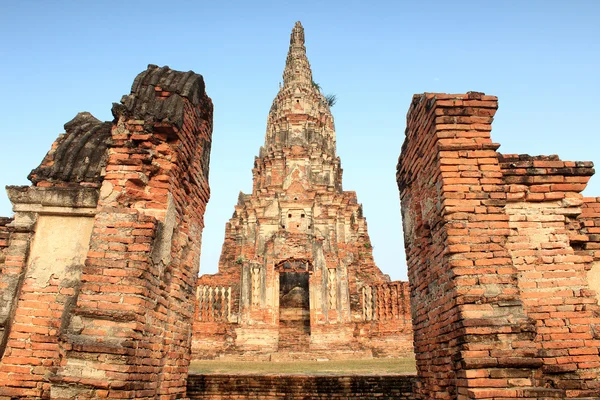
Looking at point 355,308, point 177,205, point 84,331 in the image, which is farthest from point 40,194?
point 355,308

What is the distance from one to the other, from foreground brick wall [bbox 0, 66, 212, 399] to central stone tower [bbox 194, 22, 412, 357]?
14363 mm

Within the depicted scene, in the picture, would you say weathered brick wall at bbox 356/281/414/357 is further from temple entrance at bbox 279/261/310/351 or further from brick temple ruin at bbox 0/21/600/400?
brick temple ruin at bbox 0/21/600/400

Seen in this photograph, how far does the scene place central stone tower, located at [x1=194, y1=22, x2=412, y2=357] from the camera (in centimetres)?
1952

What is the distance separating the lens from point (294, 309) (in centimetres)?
2186

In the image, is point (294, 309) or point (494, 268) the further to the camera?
point (294, 309)

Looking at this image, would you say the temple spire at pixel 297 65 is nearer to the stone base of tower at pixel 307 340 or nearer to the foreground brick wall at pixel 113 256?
the stone base of tower at pixel 307 340

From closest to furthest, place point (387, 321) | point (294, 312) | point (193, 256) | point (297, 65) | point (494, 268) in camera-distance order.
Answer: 1. point (494, 268)
2. point (193, 256)
3. point (387, 321)
4. point (294, 312)
5. point (297, 65)

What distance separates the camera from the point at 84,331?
402 centimetres

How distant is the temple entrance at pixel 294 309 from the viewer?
65.0ft

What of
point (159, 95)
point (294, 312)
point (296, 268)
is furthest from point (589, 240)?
point (294, 312)

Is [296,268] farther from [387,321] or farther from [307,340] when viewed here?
[387,321]

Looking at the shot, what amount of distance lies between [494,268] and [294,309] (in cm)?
1856

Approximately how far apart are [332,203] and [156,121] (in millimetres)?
19607

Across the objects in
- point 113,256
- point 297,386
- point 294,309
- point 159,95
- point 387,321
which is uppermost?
point 159,95
